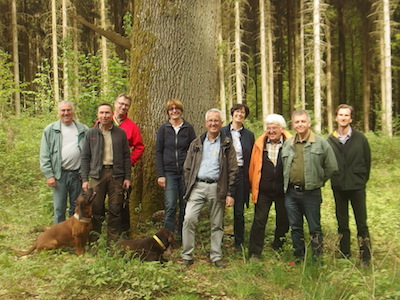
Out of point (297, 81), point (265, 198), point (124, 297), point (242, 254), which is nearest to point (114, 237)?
point (124, 297)

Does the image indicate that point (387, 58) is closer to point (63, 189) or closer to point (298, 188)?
point (298, 188)

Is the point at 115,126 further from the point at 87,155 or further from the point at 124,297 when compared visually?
the point at 124,297

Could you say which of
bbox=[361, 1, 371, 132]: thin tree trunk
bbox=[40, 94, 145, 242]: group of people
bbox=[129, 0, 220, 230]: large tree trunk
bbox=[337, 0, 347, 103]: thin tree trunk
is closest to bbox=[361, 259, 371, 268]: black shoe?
bbox=[129, 0, 220, 230]: large tree trunk

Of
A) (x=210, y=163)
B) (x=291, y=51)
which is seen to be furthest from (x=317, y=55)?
(x=210, y=163)

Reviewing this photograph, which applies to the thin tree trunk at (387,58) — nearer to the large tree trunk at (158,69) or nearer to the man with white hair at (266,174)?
the large tree trunk at (158,69)

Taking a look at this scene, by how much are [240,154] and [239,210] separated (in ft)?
2.66

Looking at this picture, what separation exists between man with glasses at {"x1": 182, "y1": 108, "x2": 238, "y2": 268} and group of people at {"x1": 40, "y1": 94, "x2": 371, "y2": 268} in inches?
0.5

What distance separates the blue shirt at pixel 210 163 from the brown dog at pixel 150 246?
2.91 feet

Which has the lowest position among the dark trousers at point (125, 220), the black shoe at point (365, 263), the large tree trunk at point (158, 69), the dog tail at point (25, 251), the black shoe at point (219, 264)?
the black shoe at point (365, 263)

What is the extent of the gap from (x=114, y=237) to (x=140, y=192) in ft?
3.43

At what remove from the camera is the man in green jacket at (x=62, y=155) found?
205 inches

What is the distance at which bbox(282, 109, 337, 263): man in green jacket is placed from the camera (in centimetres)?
450

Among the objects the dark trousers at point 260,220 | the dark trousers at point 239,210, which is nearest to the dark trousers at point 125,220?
the dark trousers at point 239,210

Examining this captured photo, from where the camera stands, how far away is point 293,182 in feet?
15.2
